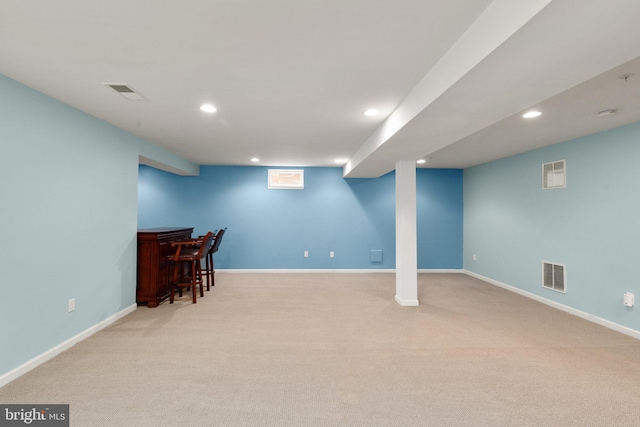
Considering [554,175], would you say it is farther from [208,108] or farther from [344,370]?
[208,108]

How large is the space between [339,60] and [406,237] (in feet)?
8.90

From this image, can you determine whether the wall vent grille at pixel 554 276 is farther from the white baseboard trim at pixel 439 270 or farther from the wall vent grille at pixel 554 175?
the white baseboard trim at pixel 439 270

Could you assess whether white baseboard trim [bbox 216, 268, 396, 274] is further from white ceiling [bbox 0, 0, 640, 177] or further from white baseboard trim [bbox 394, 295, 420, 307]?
white ceiling [bbox 0, 0, 640, 177]

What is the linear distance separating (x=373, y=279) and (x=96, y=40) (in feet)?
16.7

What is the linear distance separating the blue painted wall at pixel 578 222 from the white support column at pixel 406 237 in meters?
2.03

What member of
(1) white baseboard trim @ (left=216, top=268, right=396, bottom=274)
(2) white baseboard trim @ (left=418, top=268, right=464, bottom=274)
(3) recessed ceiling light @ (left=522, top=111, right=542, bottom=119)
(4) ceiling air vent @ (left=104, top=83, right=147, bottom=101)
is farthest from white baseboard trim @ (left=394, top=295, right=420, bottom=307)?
(4) ceiling air vent @ (left=104, top=83, right=147, bottom=101)

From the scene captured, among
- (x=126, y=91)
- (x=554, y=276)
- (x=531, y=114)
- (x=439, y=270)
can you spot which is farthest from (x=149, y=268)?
(x=554, y=276)

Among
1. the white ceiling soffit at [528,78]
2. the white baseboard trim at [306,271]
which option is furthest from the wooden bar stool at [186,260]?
the white ceiling soffit at [528,78]

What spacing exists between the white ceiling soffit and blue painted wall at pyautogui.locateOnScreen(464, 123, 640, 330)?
17.4 inches

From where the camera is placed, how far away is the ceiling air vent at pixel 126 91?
2.17 metres

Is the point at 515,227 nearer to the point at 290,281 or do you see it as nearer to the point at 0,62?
the point at 290,281

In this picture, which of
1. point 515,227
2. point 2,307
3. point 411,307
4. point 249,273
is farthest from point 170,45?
point 515,227

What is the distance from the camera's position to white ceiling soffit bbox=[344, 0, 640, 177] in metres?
1.12

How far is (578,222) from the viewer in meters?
3.55
